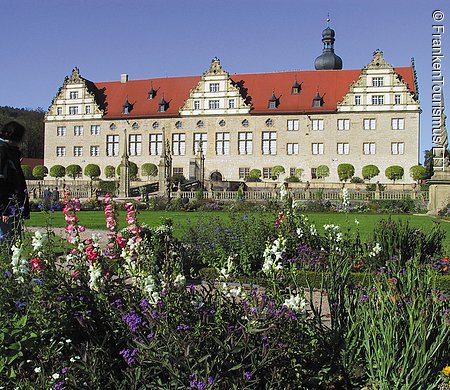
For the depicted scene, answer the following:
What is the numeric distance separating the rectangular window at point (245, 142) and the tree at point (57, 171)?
16.7 meters

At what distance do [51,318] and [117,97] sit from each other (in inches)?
1977

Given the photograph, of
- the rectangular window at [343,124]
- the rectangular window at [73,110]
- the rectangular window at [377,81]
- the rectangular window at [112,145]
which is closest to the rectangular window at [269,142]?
the rectangular window at [343,124]

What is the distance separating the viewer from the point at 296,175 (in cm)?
4494

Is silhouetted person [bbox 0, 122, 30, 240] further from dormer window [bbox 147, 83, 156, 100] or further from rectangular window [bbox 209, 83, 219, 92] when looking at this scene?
dormer window [bbox 147, 83, 156, 100]

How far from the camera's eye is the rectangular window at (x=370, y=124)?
43906mm

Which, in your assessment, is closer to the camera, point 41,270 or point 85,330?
point 85,330

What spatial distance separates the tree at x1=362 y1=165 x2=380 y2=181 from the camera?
139 ft

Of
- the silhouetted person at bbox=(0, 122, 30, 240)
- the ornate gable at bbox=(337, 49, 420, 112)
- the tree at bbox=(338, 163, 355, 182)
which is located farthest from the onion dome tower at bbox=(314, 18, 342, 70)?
the silhouetted person at bbox=(0, 122, 30, 240)

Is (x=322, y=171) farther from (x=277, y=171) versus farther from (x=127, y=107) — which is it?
(x=127, y=107)

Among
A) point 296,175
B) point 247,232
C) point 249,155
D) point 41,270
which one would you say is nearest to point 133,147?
point 249,155

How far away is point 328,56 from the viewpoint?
55.9 metres

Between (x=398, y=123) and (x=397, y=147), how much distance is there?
194 centimetres

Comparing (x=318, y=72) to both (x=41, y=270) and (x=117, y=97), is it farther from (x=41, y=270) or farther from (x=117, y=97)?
(x=41, y=270)

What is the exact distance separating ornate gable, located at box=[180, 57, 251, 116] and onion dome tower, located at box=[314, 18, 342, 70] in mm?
12903
